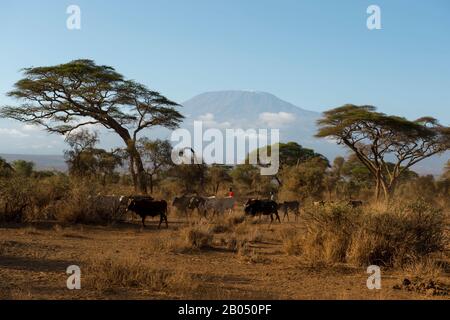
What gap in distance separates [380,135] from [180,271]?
23513 millimetres

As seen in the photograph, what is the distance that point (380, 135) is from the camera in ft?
97.5

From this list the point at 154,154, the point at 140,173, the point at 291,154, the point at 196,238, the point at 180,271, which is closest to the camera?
the point at 180,271

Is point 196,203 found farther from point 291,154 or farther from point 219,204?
point 291,154

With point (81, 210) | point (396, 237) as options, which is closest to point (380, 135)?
point (81, 210)

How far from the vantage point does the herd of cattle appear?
52.9 feet

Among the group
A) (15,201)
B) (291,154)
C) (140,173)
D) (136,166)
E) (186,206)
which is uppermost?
(291,154)

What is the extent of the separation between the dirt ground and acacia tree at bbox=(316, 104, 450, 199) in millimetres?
16909

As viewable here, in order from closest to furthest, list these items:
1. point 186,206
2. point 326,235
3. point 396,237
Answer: point 396,237 → point 326,235 → point 186,206

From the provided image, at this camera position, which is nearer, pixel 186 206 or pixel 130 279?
pixel 130 279

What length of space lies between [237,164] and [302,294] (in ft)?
119

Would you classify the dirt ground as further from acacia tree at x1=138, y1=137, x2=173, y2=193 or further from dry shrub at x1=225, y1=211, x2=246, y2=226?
acacia tree at x1=138, y1=137, x2=173, y2=193

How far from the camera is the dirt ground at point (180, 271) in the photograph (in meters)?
7.16

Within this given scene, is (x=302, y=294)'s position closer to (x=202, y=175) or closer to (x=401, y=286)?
(x=401, y=286)

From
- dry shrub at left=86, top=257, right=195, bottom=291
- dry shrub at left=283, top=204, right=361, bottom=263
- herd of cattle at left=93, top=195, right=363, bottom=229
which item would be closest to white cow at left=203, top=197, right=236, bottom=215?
herd of cattle at left=93, top=195, right=363, bottom=229
